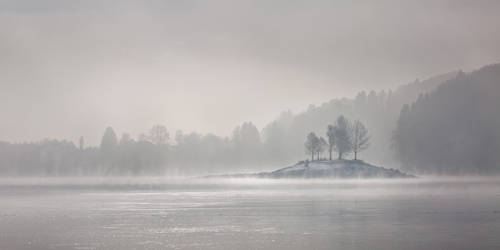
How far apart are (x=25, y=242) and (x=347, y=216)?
28.1 m

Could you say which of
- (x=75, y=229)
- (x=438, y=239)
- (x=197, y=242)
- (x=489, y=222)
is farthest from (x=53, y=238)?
(x=489, y=222)

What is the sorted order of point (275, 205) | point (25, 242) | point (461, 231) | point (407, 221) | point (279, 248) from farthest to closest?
point (275, 205), point (407, 221), point (461, 231), point (25, 242), point (279, 248)

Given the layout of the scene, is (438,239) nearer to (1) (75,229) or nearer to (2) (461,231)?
(2) (461,231)

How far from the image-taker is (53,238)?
4528 cm

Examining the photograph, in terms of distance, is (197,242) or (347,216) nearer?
(197,242)

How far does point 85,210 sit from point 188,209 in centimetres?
1021

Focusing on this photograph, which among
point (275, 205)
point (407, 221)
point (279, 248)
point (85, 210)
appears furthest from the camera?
point (275, 205)

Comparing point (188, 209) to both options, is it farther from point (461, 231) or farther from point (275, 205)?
point (461, 231)

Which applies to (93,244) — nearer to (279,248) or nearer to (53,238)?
(53,238)

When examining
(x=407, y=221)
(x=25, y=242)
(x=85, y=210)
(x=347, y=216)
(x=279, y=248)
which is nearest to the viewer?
(x=279, y=248)

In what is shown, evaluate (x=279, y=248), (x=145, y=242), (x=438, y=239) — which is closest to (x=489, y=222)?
(x=438, y=239)

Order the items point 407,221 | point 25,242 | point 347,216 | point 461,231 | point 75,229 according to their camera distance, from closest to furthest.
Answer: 1. point 25,242
2. point 461,231
3. point 75,229
4. point 407,221
5. point 347,216

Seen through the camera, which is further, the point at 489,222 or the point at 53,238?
the point at 489,222

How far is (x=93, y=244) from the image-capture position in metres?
42.4
